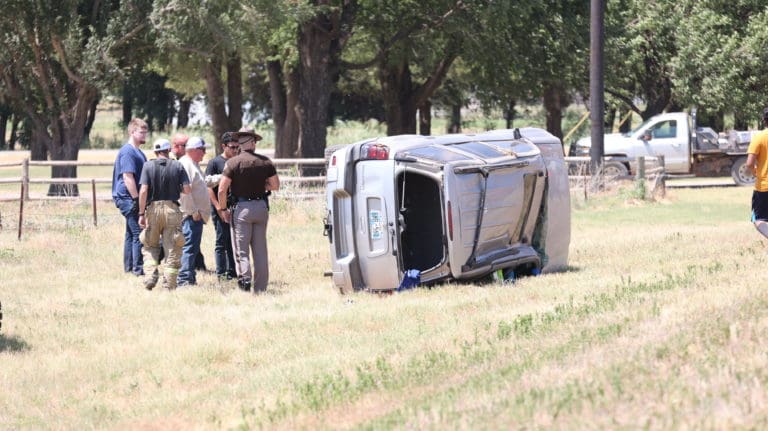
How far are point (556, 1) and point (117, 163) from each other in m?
25.1

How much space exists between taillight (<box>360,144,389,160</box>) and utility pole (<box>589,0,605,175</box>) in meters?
16.1

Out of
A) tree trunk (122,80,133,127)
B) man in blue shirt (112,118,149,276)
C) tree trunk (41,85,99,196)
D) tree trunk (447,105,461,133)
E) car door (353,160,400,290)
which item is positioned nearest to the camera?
car door (353,160,400,290)

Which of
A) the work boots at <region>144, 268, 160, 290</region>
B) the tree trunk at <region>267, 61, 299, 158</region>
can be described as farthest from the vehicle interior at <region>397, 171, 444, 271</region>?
the tree trunk at <region>267, 61, 299, 158</region>

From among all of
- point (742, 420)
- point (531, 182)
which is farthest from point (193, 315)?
point (742, 420)

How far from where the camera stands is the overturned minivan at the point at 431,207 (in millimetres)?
12828

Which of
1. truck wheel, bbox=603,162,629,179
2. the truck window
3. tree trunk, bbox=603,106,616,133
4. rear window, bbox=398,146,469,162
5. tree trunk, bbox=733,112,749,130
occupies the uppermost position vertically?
tree trunk, bbox=603,106,616,133

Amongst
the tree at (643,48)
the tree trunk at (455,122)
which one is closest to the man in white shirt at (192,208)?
the tree at (643,48)

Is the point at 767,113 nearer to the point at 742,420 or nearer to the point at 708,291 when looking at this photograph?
the point at 708,291

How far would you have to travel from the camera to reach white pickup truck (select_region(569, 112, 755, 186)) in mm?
33250

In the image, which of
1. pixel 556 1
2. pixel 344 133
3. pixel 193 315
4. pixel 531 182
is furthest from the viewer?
pixel 344 133

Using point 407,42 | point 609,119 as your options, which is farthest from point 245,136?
point 609,119

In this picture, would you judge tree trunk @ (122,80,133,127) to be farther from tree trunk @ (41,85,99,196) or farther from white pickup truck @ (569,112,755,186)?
white pickup truck @ (569,112,755,186)

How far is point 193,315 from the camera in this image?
12.2 m

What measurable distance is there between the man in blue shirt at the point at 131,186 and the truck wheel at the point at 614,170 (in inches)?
626
